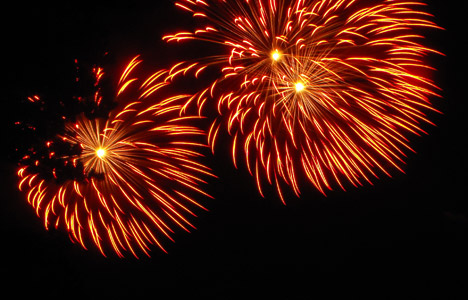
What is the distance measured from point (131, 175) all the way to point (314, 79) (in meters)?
3.30

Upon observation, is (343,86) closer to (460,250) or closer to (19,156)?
(460,250)

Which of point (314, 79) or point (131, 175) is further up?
point (314, 79)

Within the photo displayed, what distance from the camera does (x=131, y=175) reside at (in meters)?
5.58

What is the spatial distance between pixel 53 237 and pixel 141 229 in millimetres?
1342

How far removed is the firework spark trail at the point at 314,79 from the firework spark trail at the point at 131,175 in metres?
0.74

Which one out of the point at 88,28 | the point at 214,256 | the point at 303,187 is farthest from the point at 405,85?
the point at 88,28

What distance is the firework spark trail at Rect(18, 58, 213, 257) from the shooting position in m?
5.44

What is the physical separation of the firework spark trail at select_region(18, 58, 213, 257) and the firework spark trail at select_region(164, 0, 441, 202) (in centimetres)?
74

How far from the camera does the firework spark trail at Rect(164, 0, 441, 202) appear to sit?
5.56 meters

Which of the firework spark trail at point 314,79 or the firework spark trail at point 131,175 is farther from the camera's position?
the firework spark trail at point 314,79

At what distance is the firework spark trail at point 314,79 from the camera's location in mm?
5559

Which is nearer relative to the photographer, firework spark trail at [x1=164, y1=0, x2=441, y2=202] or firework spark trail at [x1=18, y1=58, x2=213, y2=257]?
firework spark trail at [x1=18, y1=58, x2=213, y2=257]

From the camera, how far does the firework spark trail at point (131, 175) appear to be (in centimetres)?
544

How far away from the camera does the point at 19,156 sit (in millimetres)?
4211
